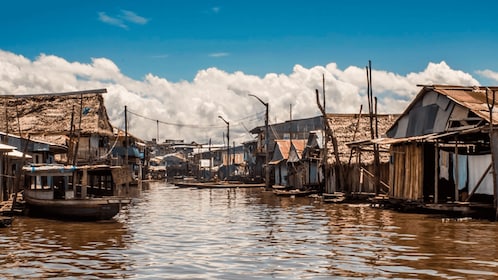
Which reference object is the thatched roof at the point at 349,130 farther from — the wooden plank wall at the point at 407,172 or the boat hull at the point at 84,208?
the boat hull at the point at 84,208

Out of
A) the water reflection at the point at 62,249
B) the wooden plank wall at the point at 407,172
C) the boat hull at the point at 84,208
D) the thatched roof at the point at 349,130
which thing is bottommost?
the water reflection at the point at 62,249

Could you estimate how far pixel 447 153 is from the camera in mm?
26359

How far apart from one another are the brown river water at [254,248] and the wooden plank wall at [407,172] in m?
2.21

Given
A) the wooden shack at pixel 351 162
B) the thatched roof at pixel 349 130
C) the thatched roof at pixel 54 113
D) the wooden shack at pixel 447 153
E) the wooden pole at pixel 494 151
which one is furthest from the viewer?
the thatched roof at pixel 54 113

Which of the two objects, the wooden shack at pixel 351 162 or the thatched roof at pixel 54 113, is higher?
the thatched roof at pixel 54 113

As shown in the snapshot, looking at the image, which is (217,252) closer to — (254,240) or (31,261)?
(254,240)

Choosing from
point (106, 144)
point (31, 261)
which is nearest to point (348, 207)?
point (31, 261)

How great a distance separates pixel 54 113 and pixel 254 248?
36069 mm

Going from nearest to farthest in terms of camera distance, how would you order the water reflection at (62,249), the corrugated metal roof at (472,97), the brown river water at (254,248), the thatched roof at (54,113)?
the brown river water at (254,248)
the water reflection at (62,249)
the corrugated metal roof at (472,97)
the thatched roof at (54,113)

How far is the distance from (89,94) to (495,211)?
36391mm

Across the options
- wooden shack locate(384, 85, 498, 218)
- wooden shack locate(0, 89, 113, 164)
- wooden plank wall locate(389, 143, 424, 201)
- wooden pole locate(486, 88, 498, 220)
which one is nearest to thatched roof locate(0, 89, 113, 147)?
wooden shack locate(0, 89, 113, 164)

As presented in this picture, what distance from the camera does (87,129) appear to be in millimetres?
46969

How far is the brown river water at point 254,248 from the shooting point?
12.2 metres

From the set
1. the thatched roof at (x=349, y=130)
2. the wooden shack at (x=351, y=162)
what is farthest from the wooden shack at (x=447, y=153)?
the thatched roof at (x=349, y=130)
